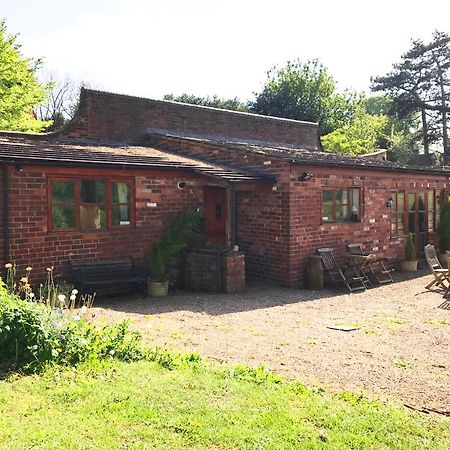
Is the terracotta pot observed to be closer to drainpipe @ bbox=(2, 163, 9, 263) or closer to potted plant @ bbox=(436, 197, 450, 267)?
potted plant @ bbox=(436, 197, 450, 267)

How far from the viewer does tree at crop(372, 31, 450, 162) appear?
1561 inches

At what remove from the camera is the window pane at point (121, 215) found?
11109 mm

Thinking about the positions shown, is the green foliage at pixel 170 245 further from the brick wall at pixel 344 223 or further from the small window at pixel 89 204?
the brick wall at pixel 344 223

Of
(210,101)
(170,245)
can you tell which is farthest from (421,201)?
(210,101)

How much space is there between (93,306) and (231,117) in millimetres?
12532

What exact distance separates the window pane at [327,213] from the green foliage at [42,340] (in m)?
8.10

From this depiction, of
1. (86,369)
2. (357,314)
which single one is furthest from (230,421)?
(357,314)

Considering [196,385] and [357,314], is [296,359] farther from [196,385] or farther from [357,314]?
[357,314]

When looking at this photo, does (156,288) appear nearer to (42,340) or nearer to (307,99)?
(42,340)

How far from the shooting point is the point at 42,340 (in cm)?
534

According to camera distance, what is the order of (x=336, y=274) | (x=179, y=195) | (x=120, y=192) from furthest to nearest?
(x=336, y=274), (x=179, y=195), (x=120, y=192)

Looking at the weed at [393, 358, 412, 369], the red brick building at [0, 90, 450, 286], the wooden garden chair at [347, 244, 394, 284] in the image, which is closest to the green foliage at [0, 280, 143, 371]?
the weed at [393, 358, 412, 369]

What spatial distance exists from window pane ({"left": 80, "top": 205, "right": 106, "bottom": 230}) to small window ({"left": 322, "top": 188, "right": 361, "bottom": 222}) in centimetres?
568

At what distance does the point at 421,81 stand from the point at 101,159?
121ft
